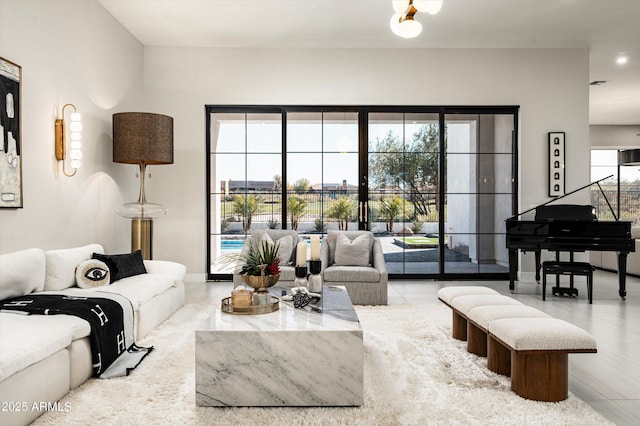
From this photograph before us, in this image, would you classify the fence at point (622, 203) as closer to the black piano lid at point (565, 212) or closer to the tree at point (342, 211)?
the black piano lid at point (565, 212)

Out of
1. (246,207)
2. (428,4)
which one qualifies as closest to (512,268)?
(246,207)

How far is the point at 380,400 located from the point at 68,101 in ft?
12.9

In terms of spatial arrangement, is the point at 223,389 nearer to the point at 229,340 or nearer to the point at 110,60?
the point at 229,340

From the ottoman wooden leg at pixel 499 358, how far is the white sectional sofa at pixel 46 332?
8.33ft

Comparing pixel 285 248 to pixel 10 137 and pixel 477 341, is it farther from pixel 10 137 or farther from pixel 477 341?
pixel 10 137

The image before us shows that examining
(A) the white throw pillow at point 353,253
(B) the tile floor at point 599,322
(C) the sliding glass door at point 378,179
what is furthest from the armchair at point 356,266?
(C) the sliding glass door at point 378,179

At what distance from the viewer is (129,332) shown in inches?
128

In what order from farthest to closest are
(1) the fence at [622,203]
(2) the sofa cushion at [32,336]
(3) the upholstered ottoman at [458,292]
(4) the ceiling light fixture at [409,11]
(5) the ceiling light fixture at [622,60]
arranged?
(1) the fence at [622,203], (5) the ceiling light fixture at [622,60], (3) the upholstered ottoman at [458,292], (4) the ceiling light fixture at [409,11], (2) the sofa cushion at [32,336]

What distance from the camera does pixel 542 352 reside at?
7.80ft

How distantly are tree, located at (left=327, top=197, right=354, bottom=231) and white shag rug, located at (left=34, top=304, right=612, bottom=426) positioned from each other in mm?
3069

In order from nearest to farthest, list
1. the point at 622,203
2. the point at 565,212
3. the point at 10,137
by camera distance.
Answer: the point at 10,137 < the point at 565,212 < the point at 622,203

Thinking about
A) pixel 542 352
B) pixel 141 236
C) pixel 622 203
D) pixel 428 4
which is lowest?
pixel 542 352

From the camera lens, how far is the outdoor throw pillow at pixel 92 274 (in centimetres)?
371

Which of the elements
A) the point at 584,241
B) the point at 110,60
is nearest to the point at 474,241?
the point at 584,241
